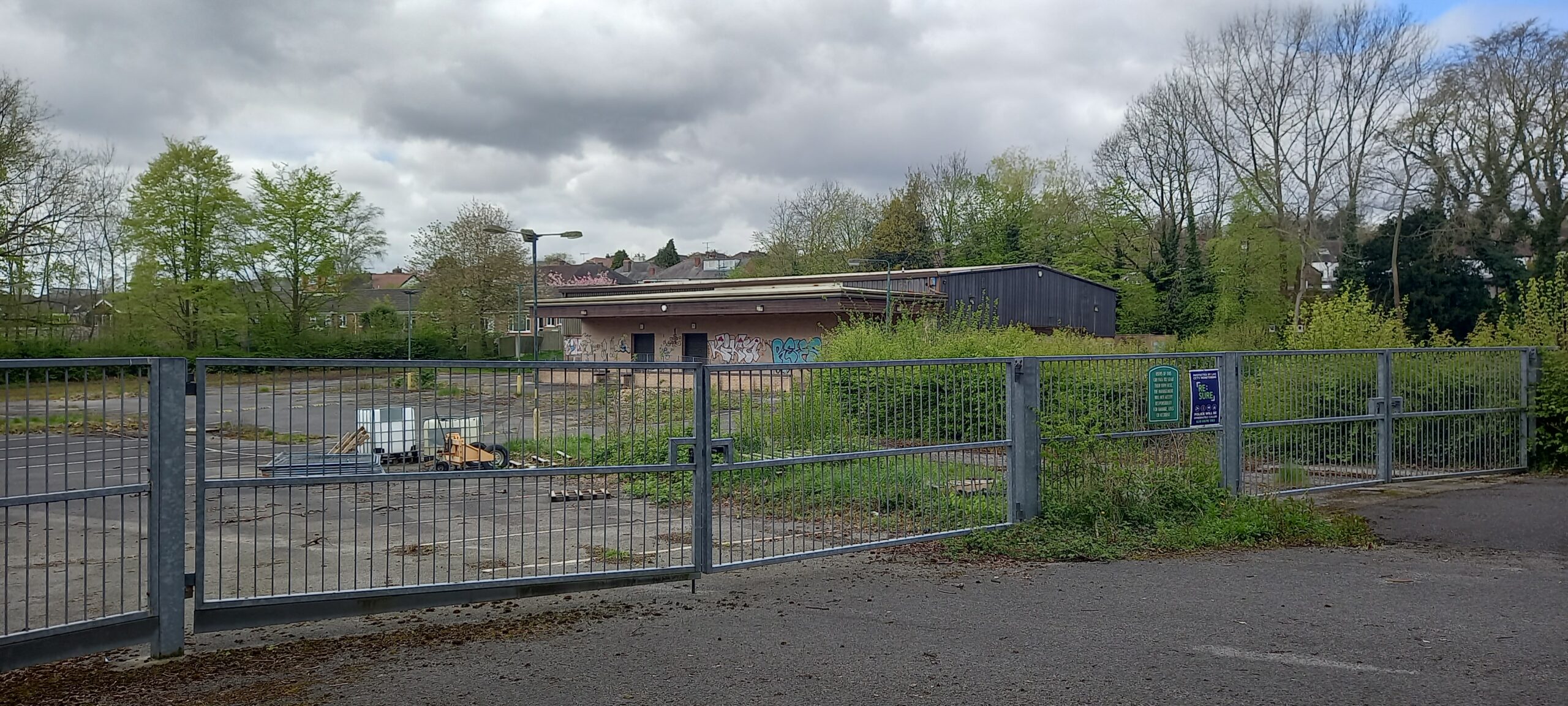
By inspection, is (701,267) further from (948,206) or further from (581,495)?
(581,495)

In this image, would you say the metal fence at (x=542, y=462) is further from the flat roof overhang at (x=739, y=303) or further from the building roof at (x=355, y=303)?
the building roof at (x=355, y=303)

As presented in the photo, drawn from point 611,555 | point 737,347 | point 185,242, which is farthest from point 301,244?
point 611,555

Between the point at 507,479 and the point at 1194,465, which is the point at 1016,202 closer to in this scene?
the point at 1194,465

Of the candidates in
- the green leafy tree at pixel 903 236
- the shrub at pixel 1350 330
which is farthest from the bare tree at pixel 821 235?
the shrub at pixel 1350 330

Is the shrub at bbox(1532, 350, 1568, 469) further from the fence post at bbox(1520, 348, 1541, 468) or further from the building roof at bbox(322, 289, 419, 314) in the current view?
the building roof at bbox(322, 289, 419, 314)

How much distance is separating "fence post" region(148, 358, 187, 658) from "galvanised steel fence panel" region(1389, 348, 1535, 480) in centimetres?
1236

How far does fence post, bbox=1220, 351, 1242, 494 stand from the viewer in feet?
33.8

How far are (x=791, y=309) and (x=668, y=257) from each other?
332ft

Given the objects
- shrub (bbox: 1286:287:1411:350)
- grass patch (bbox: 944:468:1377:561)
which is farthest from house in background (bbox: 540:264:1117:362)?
grass patch (bbox: 944:468:1377:561)

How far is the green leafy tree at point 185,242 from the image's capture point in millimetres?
46125

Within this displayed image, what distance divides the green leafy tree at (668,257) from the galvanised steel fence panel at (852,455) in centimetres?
12359

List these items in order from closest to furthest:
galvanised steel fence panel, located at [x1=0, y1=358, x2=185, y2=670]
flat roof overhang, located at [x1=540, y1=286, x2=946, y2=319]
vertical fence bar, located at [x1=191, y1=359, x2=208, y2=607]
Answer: galvanised steel fence panel, located at [x1=0, y1=358, x2=185, y2=670] < vertical fence bar, located at [x1=191, y1=359, x2=208, y2=607] < flat roof overhang, located at [x1=540, y1=286, x2=946, y2=319]

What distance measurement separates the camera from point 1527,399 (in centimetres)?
1354

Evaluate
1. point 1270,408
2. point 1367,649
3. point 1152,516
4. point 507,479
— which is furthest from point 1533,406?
point 507,479
